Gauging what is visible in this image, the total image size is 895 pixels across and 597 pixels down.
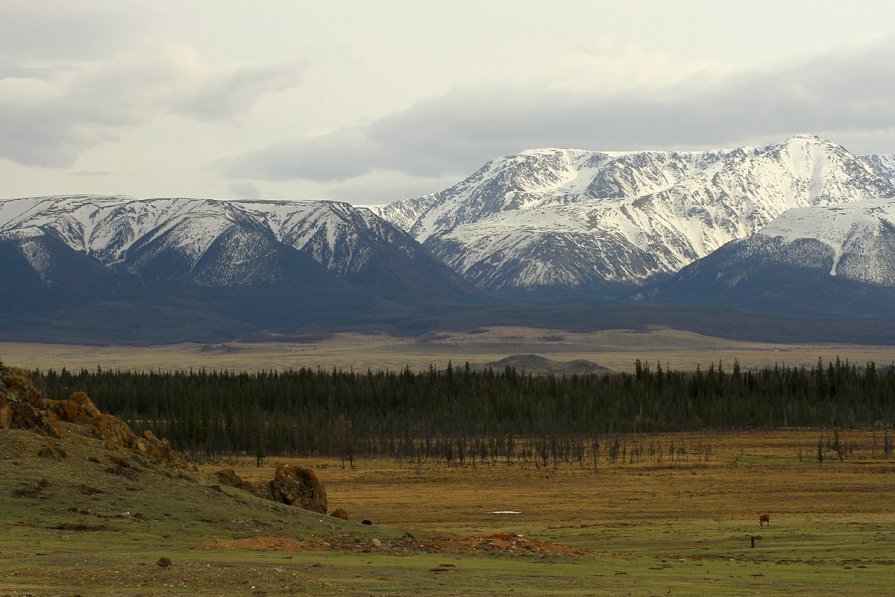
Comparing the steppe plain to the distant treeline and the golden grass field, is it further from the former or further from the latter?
the distant treeline

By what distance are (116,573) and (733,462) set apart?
274ft

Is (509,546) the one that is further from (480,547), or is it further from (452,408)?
(452,408)

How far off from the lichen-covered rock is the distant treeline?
2536 inches

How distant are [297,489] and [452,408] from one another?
106651 millimetres

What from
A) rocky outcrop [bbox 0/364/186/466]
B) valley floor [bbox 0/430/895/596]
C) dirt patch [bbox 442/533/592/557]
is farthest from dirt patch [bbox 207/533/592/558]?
rocky outcrop [bbox 0/364/186/466]

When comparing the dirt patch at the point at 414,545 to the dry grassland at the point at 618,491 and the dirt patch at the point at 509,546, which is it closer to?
the dirt patch at the point at 509,546

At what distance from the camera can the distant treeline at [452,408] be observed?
13950 centimetres

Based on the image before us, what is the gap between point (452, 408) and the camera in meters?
163

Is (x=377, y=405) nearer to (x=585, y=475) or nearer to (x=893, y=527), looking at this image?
(x=585, y=475)

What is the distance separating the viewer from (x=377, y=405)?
17150cm

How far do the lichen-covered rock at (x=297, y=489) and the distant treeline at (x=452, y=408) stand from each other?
64403mm

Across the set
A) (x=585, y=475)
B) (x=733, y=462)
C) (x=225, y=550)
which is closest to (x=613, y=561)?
(x=225, y=550)

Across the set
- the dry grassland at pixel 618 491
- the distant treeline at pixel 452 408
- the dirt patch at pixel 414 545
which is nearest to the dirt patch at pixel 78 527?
the dirt patch at pixel 414 545

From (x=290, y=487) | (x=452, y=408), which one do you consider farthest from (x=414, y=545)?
(x=452, y=408)
